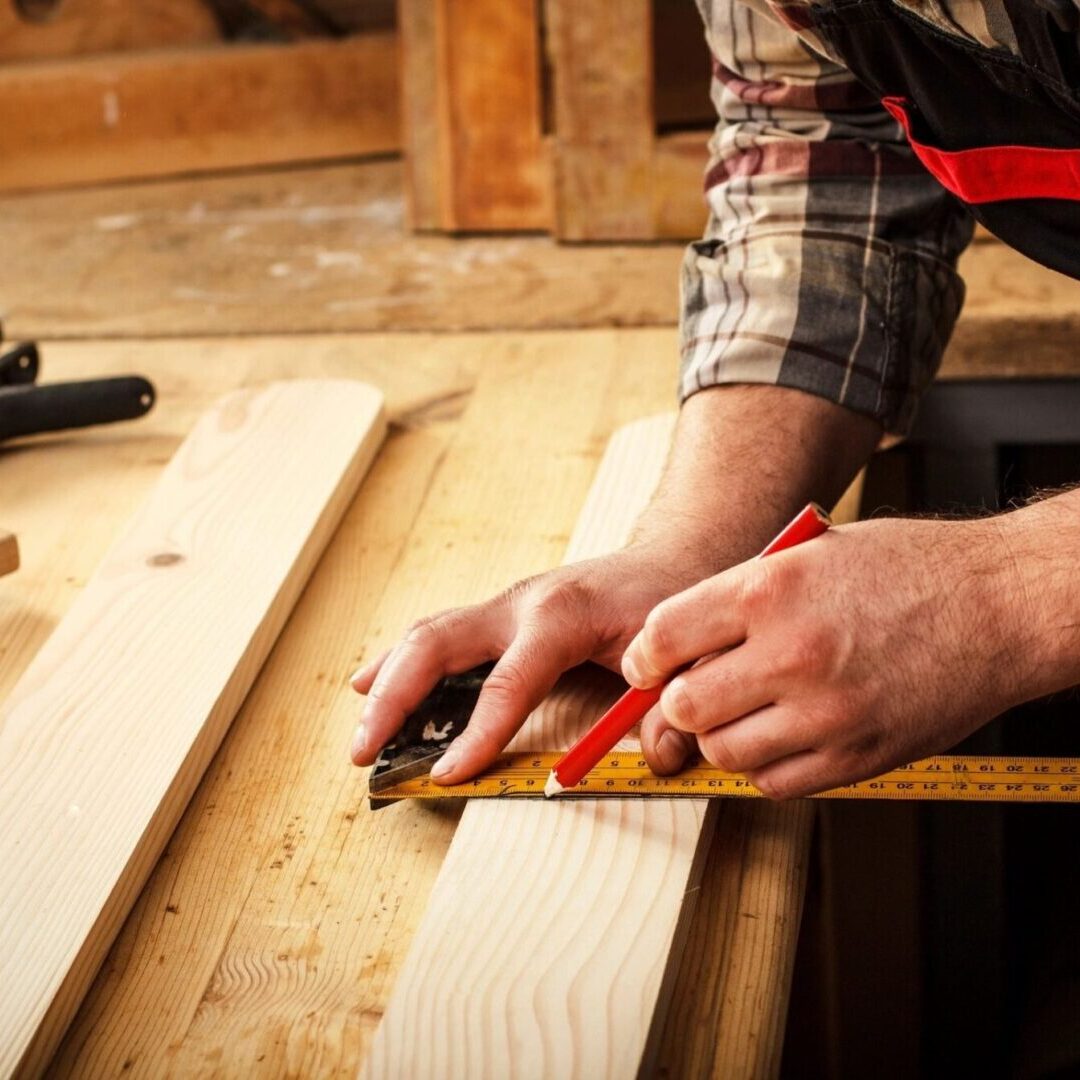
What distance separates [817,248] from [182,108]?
191 cm

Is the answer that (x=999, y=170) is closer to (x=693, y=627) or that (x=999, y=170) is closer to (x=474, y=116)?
(x=693, y=627)

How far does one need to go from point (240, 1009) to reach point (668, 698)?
343mm

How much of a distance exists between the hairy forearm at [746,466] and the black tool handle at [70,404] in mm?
698

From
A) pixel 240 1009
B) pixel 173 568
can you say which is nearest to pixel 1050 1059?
pixel 240 1009

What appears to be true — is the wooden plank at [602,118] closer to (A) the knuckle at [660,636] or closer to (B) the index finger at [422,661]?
(B) the index finger at [422,661]

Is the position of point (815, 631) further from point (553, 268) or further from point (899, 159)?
point (553, 268)

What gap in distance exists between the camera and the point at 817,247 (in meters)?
1.40

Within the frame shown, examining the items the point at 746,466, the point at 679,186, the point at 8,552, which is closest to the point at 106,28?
the point at 679,186

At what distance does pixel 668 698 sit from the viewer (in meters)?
0.98

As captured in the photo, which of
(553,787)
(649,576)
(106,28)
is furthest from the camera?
(106,28)

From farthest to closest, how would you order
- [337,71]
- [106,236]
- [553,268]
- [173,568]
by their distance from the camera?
1. [337,71]
2. [106,236]
3. [553,268]
4. [173,568]

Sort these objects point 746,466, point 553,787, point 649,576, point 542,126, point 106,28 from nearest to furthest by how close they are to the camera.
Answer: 1. point 553,787
2. point 649,576
3. point 746,466
4. point 542,126
5. point 106,28

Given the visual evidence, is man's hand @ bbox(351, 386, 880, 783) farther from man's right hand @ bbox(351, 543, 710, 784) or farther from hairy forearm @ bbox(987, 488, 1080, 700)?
hairy forearm @ bbox(987, 488, 1080, 700)

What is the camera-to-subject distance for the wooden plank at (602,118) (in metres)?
2.28
